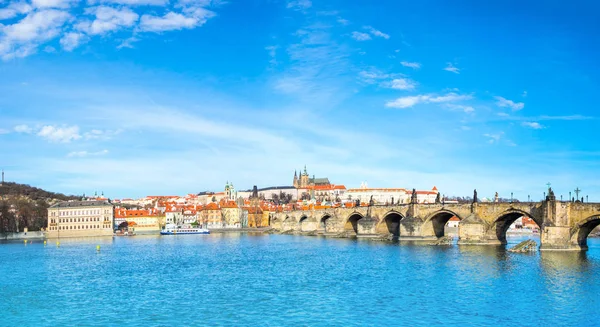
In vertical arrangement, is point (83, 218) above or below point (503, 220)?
below

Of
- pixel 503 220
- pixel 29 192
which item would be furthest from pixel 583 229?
pixel 29 192

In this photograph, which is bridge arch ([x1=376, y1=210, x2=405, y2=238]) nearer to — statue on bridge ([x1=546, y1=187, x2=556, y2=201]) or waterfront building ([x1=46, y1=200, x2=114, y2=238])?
statue on bridge ([x1=546, y1=187, x2=556, y2=201])

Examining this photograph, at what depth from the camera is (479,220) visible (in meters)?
59.0

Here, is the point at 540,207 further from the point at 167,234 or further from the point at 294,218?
the point at 167,234

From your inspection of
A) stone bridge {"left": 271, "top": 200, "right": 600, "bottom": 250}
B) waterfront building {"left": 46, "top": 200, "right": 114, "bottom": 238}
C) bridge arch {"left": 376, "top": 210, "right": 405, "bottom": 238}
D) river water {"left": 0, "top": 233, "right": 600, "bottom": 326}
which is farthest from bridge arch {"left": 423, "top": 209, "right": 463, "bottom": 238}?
waterfront building {"left": 46, "top": 200, "right": 114, "bottom": 238}

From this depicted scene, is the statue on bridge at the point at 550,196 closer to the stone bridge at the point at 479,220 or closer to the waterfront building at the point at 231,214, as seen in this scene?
the stone bridge at the point at 479,220

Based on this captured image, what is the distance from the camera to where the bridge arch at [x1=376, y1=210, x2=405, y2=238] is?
78.4 metres

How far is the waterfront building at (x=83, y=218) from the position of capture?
110312 millimetres

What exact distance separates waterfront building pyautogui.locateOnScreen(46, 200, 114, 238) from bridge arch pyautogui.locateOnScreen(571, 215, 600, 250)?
8626 cm

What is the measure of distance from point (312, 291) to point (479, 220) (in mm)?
32196

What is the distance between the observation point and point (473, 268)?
4100 centimetres

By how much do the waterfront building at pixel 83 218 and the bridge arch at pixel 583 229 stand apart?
8626 cm

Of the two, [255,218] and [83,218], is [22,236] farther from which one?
[255,218]

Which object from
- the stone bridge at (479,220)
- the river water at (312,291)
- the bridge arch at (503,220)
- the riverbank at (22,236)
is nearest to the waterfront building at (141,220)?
the riverbank at (22,236)
